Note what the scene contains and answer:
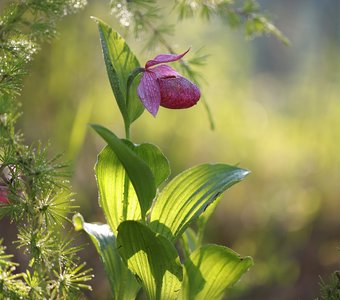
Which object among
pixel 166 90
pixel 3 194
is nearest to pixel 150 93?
pixel 166 90

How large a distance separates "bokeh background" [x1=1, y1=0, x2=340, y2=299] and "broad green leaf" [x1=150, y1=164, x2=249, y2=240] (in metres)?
0.73

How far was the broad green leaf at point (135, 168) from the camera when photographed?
0.81 metres

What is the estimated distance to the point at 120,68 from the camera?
95cm

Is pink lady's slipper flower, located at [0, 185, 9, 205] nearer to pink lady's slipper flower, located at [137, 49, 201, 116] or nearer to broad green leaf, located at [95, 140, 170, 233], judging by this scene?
broad green leaf, located at [95, 140, 170, 233]

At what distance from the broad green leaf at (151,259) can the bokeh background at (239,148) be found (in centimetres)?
74

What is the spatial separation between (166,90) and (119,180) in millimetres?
175

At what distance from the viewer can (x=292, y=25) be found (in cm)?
621

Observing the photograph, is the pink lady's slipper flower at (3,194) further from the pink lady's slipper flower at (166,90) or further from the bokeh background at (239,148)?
the bokeh background at (239,148)

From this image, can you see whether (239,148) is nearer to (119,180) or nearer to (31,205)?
(119,180)

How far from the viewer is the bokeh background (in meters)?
2.02

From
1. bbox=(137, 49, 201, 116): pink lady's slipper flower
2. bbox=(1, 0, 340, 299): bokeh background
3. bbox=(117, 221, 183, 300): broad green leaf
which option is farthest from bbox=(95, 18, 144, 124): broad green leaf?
bbox=(1, 0, 340, 299): bokeh background

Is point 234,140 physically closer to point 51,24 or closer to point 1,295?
point 51,24

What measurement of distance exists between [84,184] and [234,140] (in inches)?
33.3

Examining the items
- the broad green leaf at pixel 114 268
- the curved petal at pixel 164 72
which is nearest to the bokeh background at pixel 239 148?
the broad green leaf at pixel 114 268
